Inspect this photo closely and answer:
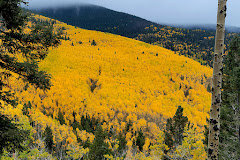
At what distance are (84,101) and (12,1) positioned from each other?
323ft

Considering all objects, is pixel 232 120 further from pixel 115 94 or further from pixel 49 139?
pixel 115 94

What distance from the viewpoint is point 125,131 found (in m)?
76.2

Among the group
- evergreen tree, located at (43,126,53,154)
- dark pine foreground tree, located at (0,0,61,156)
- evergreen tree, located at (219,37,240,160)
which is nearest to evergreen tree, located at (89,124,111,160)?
evergreen tree, located at (219,37,240,160)

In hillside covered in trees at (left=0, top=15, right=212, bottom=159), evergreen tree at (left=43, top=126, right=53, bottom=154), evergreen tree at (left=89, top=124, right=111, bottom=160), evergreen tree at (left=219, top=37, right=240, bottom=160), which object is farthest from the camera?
hillside covered in trees at (left=0, top=15, right=212, bottom=159)

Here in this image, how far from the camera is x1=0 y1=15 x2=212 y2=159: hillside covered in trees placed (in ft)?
205

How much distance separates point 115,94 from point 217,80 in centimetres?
11237

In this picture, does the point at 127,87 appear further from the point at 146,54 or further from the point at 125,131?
the point at 146,54

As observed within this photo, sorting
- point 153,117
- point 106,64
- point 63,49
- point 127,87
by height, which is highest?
point 63,49

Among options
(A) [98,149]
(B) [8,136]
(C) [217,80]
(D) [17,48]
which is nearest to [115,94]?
(A) [98,149]

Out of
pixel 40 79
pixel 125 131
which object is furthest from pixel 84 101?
pixel 40 79

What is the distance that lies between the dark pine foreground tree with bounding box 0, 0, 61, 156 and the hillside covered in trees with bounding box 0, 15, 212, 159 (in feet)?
87.8

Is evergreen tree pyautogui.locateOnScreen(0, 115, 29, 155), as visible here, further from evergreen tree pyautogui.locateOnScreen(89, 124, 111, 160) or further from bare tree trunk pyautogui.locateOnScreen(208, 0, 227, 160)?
evergreen tree pyautogui.locateOnScreen(89, 124, 111, 160)

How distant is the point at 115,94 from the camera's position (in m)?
116

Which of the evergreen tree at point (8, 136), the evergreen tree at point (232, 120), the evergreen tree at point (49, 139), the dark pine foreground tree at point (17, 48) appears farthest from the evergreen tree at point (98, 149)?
the evergreen tree at point (49, 139)
